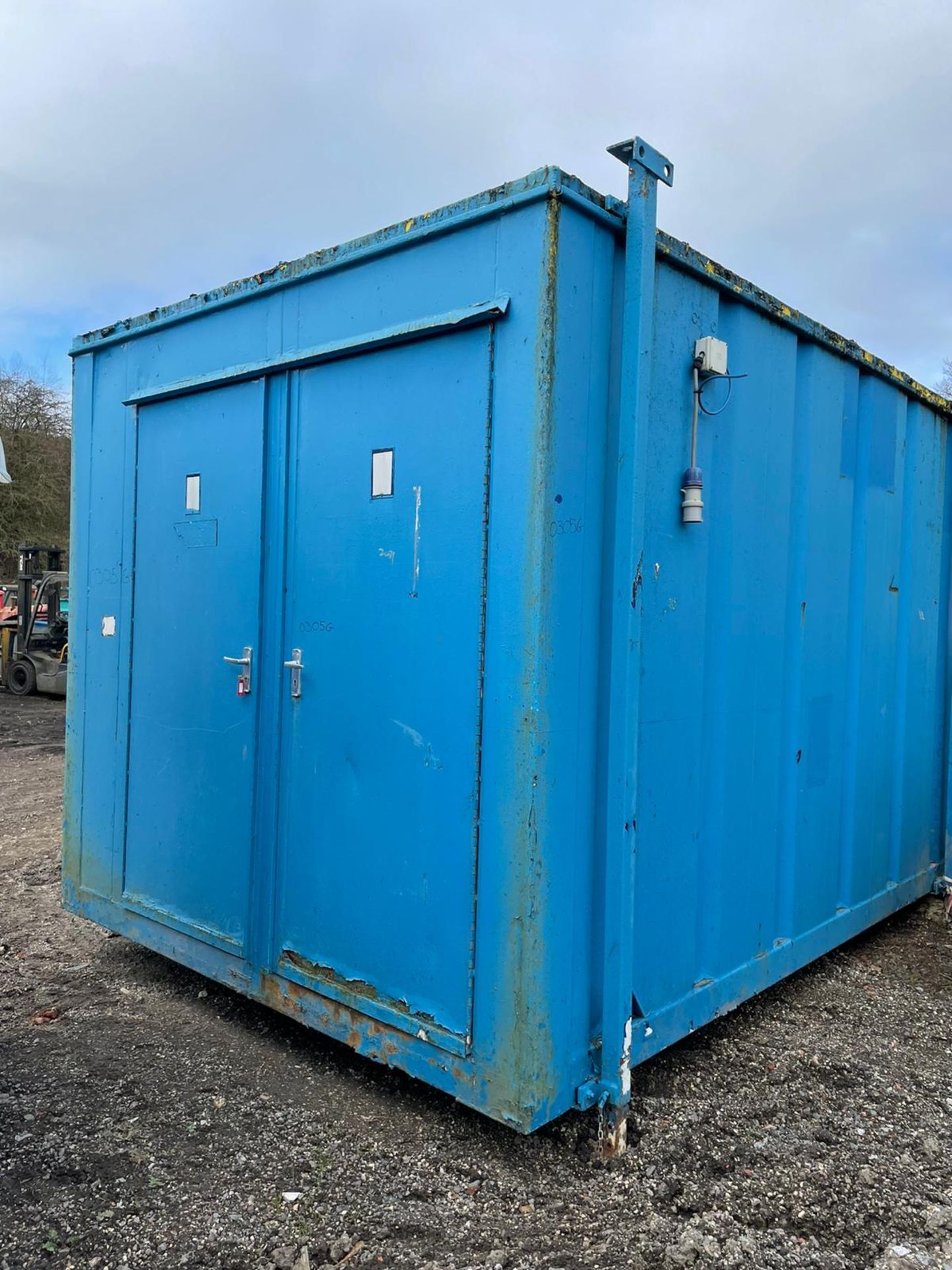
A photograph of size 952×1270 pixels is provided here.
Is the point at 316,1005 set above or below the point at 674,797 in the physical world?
below

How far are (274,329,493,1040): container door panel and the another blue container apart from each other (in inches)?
0.5

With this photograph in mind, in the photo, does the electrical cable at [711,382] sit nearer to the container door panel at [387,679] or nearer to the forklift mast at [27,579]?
the container door panel at [387,679]

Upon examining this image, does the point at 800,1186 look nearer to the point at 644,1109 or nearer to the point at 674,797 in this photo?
the point at 644,1109

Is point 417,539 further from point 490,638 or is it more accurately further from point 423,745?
point 423,745

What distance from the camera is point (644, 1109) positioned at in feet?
9.24

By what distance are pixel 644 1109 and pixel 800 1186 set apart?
50 cm

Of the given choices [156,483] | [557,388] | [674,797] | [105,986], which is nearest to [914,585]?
[674,797]

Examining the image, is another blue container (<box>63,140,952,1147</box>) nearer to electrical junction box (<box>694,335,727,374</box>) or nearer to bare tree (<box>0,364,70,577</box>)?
electrical junction box (<box>694,335,727,374</box>)

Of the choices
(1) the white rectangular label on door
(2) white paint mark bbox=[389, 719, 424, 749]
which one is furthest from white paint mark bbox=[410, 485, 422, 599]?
(2) white paint mark bbox=[389, 719, 424, 749]

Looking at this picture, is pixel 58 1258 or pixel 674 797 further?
pixel 674 797

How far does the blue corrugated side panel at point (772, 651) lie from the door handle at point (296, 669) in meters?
1.16

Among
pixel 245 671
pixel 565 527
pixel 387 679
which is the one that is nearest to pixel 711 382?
pixel 565 527

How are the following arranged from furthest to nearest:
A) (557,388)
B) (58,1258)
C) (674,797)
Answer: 1. (674,797)
2. (557,388)
3. (58,1258)

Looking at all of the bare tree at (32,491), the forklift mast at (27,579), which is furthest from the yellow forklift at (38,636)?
the bare tree at (32,491)
